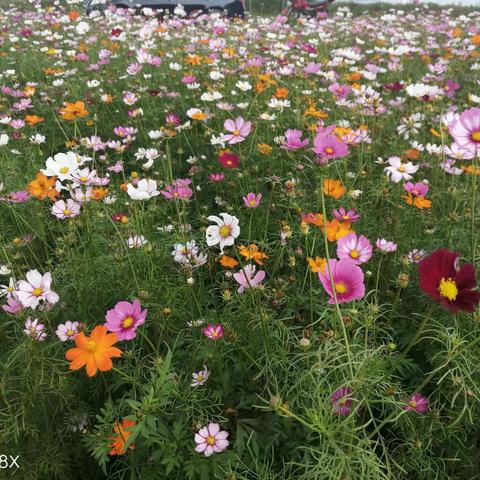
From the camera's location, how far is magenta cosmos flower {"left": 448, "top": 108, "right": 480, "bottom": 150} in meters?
1.07

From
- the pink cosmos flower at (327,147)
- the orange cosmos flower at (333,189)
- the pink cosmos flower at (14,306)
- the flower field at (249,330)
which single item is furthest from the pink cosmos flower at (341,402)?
the pink cosmos flower at (14,306)

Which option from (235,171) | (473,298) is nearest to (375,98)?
(235,171)

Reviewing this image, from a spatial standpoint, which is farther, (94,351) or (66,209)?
(66,209)

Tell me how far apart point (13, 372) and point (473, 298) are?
106cm

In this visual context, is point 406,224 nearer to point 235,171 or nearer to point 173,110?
point 235,171

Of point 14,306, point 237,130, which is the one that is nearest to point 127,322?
point 14,306

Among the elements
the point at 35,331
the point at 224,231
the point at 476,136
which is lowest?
the point at 35,331

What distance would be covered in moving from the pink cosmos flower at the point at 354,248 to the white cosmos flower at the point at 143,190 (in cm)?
54

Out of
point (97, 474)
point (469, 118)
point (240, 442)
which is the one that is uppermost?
point (469, 118)

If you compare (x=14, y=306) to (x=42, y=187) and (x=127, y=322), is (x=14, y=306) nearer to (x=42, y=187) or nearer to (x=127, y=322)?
(x=127, y=322)

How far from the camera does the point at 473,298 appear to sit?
2.61ft

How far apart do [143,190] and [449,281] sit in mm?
826

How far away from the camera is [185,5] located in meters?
6.09

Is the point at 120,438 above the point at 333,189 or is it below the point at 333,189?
below
